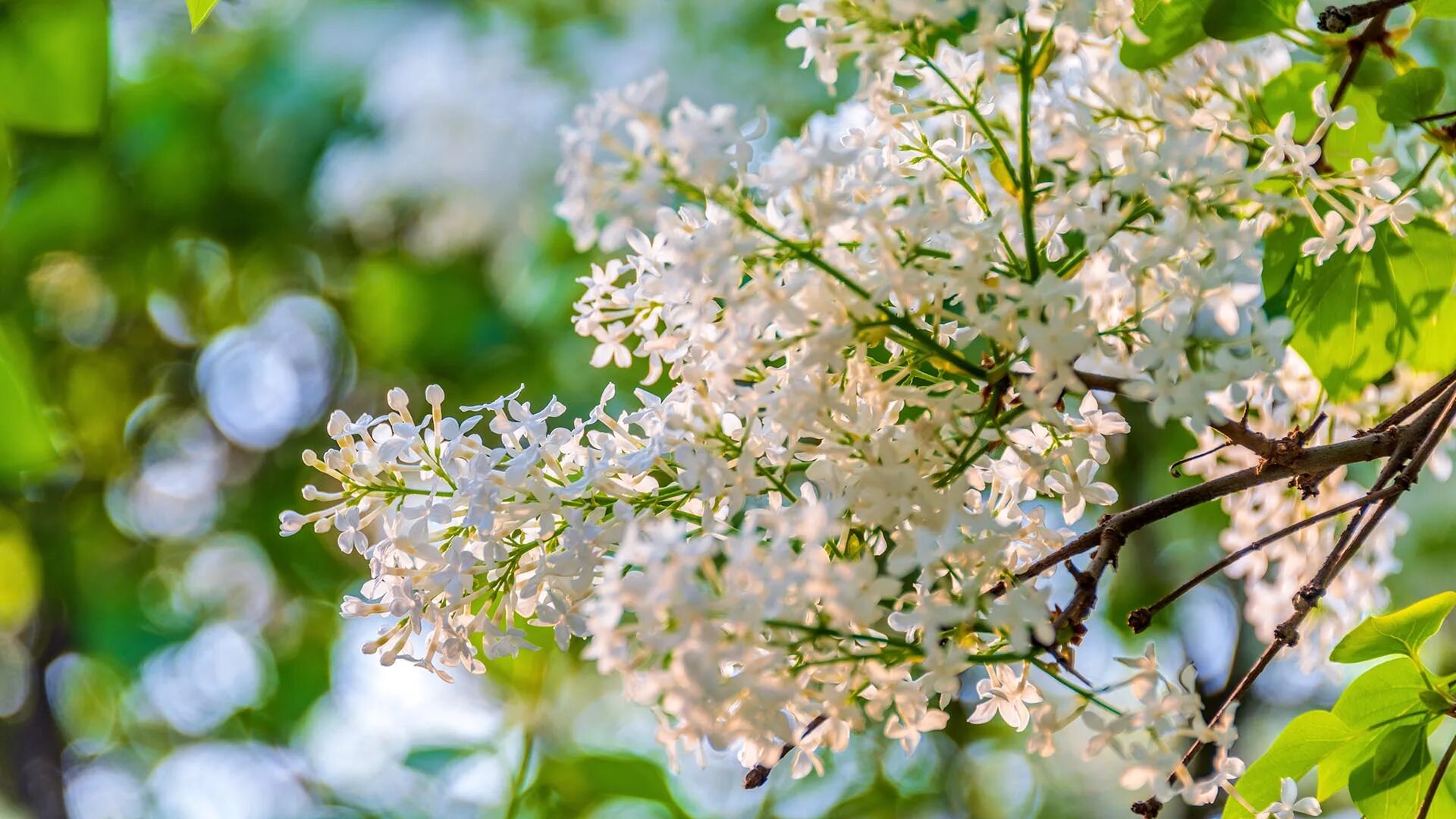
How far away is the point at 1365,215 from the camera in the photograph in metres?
0.35

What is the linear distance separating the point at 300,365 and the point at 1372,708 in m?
1.63

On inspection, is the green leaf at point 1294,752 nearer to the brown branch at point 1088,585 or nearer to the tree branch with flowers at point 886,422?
the tree branch with flowers at point 886,422

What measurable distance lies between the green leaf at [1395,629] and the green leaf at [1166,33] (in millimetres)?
195

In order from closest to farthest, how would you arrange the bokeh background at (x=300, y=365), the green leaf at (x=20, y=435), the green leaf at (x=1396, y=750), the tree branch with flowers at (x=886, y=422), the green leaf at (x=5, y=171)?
the tree branch with flowers at (x=886, y=422)
the green leaf at (x=1396, y=750)
the green leaf at (x=20, y=435)
the green leaf at (x=5, y=171)
the bokeh background at (x=300, y=365)

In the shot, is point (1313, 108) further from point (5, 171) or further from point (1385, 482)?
point (5, 171)

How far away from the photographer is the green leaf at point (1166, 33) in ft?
1.29

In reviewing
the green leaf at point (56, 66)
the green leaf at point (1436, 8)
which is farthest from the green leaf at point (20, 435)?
the green leaf at point (1436, 8)

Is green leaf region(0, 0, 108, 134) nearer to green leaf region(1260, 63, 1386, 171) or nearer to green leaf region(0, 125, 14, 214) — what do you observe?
green leaf region(0, 125, 14, 214)

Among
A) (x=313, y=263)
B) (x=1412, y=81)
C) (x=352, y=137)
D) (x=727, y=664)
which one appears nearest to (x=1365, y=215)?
(x=1412, y=81)

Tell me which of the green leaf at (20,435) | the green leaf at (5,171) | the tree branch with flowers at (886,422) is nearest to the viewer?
the tree branch with flowers at (886,422)

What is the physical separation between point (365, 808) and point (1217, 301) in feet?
3.76

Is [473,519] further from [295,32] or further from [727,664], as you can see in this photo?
[295,32]

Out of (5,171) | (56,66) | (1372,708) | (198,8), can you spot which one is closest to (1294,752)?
(1372,708)

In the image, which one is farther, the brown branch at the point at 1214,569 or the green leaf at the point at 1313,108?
the green leaf at the point at 1313,108
